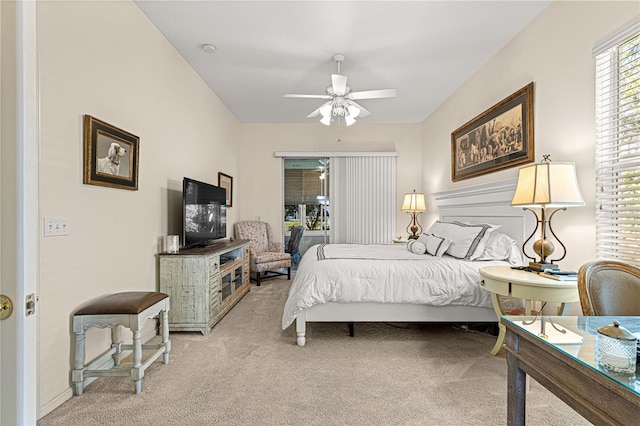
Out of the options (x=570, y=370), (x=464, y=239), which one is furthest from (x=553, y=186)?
(x=570, y=370)

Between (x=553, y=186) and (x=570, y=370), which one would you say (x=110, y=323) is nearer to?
(x=570, y=370)

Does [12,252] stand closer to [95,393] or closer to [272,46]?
[95,393]

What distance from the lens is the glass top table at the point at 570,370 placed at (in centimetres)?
72

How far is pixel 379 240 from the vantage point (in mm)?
5742

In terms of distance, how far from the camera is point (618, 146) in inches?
77.7

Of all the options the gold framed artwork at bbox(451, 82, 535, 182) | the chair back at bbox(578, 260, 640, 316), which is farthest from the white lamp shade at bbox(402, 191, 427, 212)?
the chair back at bbox(578, 260, 640, 316)

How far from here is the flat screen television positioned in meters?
3.11

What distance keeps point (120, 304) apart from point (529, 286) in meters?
2.66

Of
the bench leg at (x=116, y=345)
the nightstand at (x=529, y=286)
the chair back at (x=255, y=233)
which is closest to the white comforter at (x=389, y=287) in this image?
the nightstand at (x=529, y=286)

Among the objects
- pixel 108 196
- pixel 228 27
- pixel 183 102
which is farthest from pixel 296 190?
pixel 108 196

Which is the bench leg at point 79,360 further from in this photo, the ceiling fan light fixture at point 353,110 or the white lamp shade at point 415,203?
the white lamp shade at point 415,203

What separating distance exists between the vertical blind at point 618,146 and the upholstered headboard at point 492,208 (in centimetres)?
67

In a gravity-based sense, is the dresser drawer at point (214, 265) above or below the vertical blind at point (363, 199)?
below

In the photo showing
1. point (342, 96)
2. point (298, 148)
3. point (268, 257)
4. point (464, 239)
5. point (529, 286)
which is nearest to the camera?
point (529, 286)
